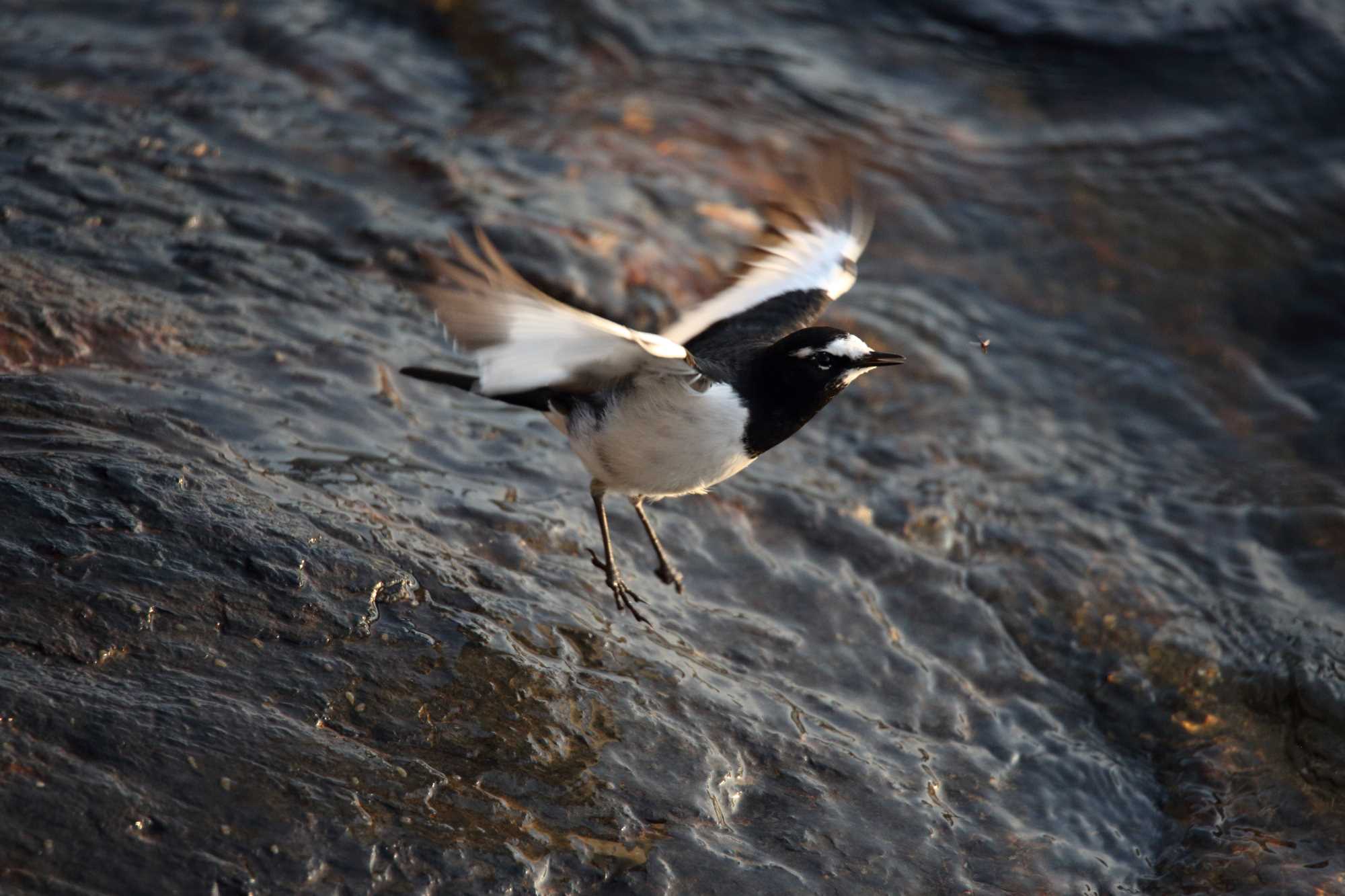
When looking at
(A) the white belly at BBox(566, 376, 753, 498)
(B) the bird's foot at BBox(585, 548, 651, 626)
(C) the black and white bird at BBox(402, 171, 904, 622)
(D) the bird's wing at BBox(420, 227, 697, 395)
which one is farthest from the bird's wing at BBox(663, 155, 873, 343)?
(D) the bird's wing at BBox(420, 227, 697, 395)

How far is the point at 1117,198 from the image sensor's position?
11391 mm

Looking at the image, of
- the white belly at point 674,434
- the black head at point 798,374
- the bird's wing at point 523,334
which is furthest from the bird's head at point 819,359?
the bird's wing at point 523,334

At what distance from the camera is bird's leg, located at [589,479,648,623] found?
5.67 m

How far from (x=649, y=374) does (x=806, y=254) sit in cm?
184

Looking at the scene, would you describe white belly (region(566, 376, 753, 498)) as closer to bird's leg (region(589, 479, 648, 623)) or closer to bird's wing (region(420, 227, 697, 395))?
bird's wing (region(420, 227, 697, 395))

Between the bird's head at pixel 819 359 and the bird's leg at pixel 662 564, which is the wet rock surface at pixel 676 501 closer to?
the bird's leg at pixel 662 564

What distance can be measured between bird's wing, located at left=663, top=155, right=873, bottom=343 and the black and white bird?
2 cm

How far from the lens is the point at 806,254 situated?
21.5ft

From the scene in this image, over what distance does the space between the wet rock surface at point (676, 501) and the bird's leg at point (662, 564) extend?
5.2 inches

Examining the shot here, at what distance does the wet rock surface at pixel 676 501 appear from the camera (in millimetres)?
4156

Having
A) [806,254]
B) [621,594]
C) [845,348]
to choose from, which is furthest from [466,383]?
[806,254]

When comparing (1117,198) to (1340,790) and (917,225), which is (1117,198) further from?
(1340,790)

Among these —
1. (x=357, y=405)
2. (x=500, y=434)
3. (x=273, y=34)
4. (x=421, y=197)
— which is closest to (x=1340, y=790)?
(x=500, y=434)

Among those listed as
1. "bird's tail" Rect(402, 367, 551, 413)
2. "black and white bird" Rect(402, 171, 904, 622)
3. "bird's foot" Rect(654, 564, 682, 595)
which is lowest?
"bird's foot" Rect(654, 564, 682, 595)
